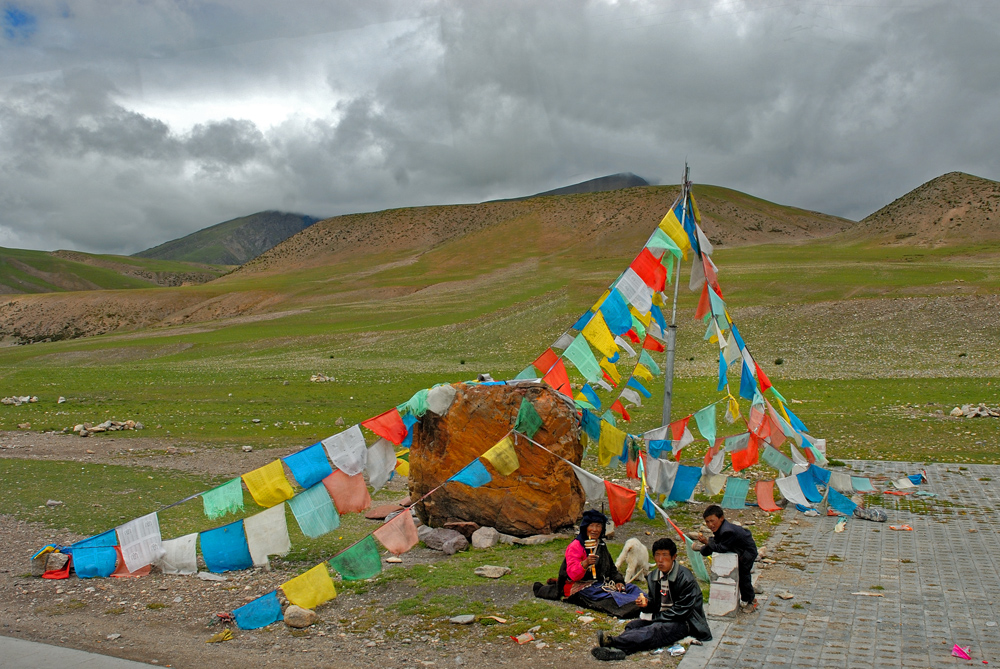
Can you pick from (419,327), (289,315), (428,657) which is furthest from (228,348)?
(428,657)

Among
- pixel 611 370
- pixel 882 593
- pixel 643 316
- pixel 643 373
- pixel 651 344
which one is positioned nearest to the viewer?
pixel 882 593

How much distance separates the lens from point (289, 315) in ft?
246

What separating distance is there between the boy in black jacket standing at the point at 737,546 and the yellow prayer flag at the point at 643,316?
536 centimetres

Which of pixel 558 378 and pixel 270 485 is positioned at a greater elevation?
pixel 558 378

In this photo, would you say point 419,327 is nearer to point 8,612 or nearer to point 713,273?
point 713,273

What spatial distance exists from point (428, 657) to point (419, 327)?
49128mm

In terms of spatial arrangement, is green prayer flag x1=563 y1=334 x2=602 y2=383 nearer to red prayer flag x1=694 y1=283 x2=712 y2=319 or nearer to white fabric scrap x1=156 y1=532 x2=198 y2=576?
red prayer flag x1=694 y1=283 x2=712 y2=319

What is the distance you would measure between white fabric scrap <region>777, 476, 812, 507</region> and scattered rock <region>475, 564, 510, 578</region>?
5.57 m

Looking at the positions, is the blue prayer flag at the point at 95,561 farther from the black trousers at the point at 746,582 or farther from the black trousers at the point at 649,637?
the black trousers at the point at 746,582

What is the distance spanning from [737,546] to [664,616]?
1.40m

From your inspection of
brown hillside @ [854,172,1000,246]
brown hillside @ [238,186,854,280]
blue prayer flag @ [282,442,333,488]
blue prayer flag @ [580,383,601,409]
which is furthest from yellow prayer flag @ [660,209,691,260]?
brown hillside @ [238,186,854,280]

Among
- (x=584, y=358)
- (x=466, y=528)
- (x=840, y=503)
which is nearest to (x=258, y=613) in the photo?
(x=466, y=528)

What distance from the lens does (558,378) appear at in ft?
43.2

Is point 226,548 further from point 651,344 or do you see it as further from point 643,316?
point 651,344
